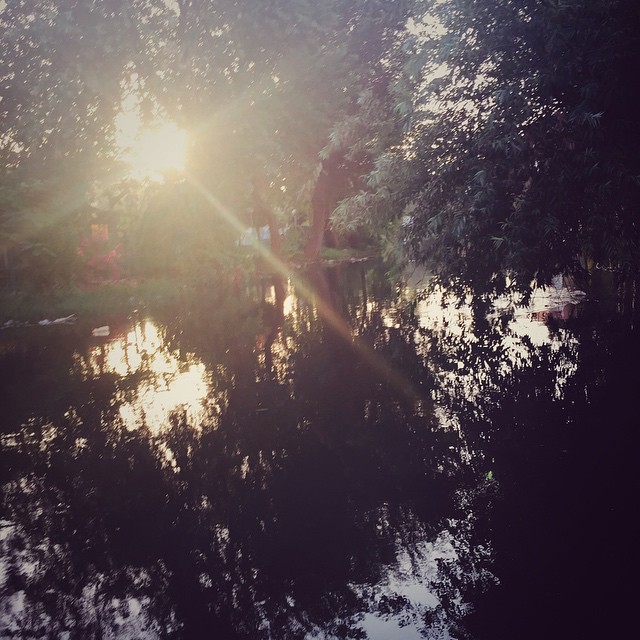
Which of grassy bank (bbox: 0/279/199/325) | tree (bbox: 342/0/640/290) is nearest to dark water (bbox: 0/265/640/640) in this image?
tree (bbox: 342/0/640/290)

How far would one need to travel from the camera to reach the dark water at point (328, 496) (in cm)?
369

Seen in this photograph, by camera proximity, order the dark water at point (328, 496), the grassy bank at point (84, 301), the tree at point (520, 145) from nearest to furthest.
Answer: the dark water at point (328, 496) < the tree at point (520, 145) < the grassy bank at point (84, 301)

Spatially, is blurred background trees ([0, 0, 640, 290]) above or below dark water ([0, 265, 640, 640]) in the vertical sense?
Answer: above

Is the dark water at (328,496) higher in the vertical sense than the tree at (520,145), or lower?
lower

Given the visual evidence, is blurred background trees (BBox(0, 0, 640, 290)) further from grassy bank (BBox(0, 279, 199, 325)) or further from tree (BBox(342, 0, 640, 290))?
grassy bank (BBox(0, 279, 199, 325))

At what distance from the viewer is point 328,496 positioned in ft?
17.4

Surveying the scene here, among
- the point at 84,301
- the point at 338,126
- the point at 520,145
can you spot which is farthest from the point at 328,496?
the point at 84,301

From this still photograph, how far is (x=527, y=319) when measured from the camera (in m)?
14.5

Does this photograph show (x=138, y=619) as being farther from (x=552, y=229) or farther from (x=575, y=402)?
(x=552, y=229)

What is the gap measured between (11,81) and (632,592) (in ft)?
111

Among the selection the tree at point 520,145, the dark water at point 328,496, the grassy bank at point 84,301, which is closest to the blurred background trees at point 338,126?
the tree at point 520,145

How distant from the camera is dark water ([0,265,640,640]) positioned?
12.1ft

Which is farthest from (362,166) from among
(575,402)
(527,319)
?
(575,402)

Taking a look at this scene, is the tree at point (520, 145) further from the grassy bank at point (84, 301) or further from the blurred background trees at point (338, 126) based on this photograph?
the grassy bank at point (84, 301)
